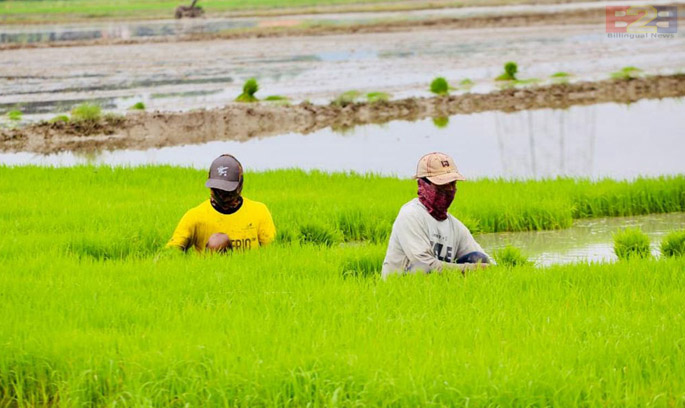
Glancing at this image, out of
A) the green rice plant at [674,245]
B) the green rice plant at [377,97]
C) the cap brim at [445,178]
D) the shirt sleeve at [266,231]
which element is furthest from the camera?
the green rice plant at [377,97]

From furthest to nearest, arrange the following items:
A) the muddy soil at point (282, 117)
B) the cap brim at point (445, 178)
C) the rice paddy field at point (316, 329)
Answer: the muddy soil at point (282, 117), the cap brim at point (445, 178), the rice paddy field at point (316, 329)

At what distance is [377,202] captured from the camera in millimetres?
9727

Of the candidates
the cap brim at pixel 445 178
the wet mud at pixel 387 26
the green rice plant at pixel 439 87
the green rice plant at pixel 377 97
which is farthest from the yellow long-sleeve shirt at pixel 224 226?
the wet mud at pixel 387 26

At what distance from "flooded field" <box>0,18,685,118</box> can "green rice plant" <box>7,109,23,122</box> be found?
20 centimetres

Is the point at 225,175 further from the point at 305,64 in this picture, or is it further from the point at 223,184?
the point at 305,64

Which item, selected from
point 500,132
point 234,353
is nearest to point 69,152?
point 500,132

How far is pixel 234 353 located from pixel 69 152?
10622mm

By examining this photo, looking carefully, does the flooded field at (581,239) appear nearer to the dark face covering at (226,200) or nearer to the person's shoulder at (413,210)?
the person's shoulder at (413,210)

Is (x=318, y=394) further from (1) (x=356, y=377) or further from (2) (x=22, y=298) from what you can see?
(2) (x=22, y=298)

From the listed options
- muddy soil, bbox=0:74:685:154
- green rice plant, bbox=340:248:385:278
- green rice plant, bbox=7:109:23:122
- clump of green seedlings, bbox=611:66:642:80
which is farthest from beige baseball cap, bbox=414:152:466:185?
clump of green seedlings, bbox=611:66:642:80

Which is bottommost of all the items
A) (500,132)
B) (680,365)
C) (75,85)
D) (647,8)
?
(680,365)

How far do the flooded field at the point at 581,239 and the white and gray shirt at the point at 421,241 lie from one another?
5.59 ft

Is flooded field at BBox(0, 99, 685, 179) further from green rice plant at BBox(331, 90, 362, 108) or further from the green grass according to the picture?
the green grass

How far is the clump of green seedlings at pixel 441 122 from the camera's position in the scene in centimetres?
1706
